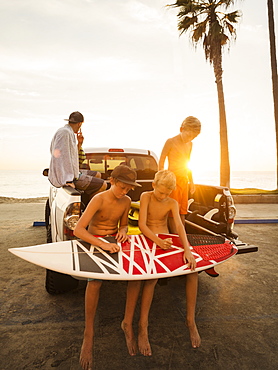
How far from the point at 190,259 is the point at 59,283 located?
1613 mm

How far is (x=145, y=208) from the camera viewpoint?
270 centimetres

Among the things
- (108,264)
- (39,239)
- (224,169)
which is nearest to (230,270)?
(108,264)

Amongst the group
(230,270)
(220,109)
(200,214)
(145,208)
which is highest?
(220,109)

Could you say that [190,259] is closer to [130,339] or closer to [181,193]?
[130,339]

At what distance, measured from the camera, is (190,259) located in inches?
97.7

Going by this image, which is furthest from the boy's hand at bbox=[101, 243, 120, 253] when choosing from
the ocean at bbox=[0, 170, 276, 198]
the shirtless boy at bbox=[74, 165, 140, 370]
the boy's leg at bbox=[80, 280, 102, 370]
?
the ocean at bbox=[0, 170, 276, 198]

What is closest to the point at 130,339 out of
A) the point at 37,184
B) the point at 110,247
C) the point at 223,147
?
the point at 110,247

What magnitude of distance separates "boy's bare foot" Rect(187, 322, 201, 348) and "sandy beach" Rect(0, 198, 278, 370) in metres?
0.05

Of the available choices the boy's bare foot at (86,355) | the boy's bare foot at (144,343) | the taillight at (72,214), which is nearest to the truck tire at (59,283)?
the taillight at (72,214)

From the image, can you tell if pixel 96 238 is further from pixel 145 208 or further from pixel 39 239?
pixel 39 239

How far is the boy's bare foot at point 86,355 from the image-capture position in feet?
6.91

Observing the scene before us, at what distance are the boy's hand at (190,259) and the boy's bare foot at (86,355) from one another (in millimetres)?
1032

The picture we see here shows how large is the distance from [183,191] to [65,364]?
2.19 metres

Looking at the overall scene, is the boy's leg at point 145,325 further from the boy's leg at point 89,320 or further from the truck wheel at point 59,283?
the truck wheel at point 59,283
